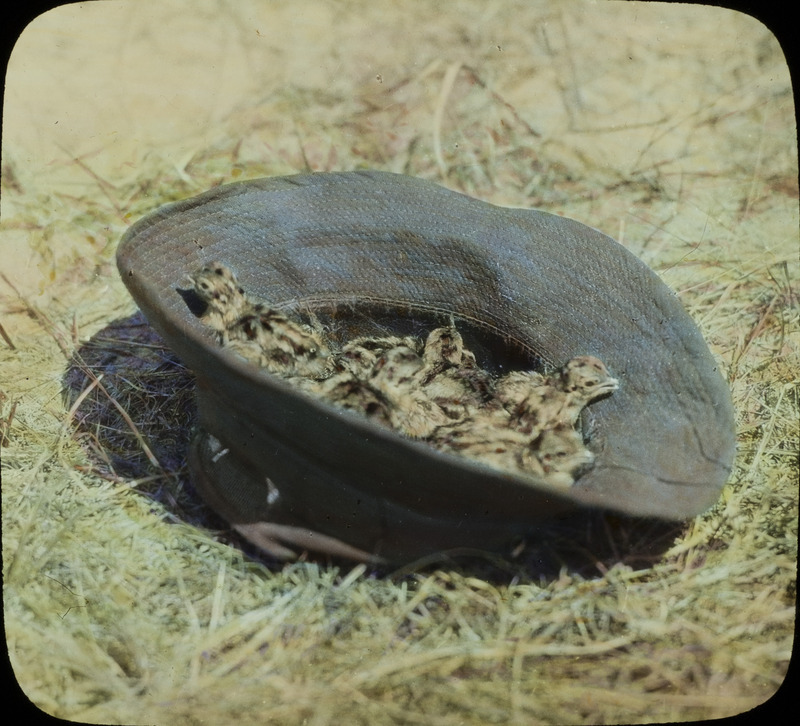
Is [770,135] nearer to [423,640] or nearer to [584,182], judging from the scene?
[584,182]

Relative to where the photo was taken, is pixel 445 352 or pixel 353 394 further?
pixel 445 352

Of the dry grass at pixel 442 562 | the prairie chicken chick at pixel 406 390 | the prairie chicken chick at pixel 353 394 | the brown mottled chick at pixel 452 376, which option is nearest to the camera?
the dry grass at pixel 442 562

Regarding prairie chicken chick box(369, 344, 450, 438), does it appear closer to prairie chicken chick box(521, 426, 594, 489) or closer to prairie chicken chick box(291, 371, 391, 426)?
prairie chicken chick box(291, 371, 391, 426)

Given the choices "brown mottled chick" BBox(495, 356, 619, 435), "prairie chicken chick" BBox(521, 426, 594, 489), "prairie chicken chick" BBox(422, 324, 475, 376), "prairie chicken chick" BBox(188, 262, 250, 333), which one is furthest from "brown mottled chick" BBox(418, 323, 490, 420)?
"prairie chicken chick" BBox(188, 262, 250, 333)

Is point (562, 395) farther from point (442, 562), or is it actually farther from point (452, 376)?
point (442, 562)

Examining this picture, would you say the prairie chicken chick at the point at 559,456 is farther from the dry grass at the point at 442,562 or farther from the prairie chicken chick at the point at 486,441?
the dry grass at the point at 442,562

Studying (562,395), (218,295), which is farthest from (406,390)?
(218,295)

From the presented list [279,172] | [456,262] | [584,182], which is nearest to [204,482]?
[456,262]

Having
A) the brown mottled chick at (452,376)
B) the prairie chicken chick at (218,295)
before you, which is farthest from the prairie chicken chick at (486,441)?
the prairie chicken chick at (218,295)
